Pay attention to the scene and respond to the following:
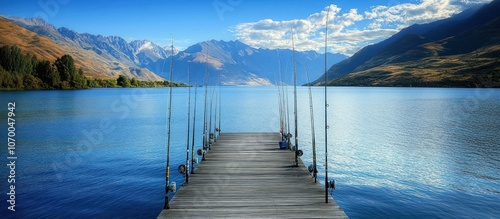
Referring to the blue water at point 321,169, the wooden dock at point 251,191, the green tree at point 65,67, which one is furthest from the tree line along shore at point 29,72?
the wooden dock at point 251,191

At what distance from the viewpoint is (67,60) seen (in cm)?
18925

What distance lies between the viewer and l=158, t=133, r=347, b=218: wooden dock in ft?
52.2

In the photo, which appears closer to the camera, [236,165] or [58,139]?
[236,165]

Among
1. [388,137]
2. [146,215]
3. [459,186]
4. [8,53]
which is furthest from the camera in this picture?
[8,53]

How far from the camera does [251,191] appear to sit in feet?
63.4

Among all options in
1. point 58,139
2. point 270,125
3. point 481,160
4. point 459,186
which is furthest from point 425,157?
point 58,139

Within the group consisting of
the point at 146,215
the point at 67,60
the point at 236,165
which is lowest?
the point at 146,215

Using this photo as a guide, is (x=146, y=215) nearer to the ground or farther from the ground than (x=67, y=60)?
nearer to the ground

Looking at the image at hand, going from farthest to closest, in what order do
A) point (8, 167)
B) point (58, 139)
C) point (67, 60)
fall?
point (67, 60), point (58, 139), point (8, 167)

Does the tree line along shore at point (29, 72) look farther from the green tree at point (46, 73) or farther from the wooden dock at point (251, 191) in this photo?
the wooden dock at point (251, 191)

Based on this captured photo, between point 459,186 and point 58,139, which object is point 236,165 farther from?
point 58,139

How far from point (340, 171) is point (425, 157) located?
1255 cm

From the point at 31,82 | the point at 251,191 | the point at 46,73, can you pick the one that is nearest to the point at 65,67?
the point at 46,73

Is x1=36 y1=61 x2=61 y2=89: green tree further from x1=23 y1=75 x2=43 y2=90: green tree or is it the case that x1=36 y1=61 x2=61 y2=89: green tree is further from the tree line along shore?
x1=23 y1=75 x2=43 y2=90: green tree
